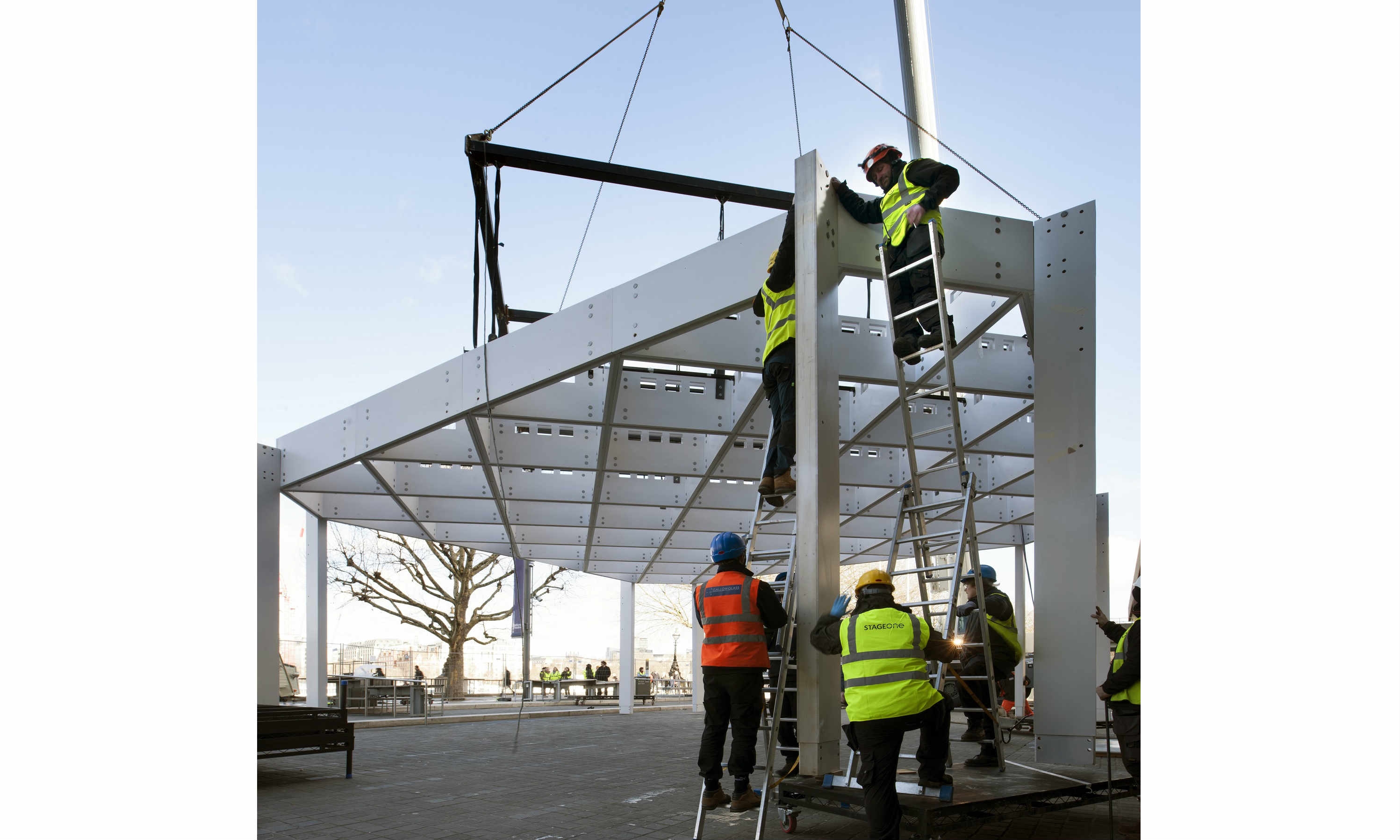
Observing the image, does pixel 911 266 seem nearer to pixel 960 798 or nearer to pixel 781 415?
pixel 781 415

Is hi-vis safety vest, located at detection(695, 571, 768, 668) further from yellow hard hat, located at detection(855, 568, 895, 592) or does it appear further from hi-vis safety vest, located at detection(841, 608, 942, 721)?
hi-vis safety vest, located at detection(841, 608, 942, 721)

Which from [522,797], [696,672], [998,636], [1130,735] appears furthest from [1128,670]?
[696,672]

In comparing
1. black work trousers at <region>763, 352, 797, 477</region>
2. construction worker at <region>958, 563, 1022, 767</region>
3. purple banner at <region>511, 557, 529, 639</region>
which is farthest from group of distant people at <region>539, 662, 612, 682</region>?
black work trousers at <region>763, 352, 797, 477</region>

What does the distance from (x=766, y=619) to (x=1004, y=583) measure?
19.4 m

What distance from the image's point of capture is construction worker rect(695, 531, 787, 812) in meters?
6.80

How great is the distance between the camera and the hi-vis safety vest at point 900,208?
23.7 ft

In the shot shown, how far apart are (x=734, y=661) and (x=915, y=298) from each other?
3.10 m

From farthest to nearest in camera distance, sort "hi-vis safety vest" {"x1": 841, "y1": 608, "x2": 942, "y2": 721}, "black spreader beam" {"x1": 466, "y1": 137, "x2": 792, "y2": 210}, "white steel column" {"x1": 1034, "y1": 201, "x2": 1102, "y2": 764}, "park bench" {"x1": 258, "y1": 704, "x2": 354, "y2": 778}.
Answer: "black spreader beam" {"x1": 466, "y1": 137, "x2": 792, "y2": 210}
"park bench" {"x1": 258, "y1": 704, "x2": 354, "y2": 778}
"white steel column" {"x1": 1034, "y1": 201, "x2": 1102, "y2": 764}
"hi-vis safety vest" {"x1": 841, "y1": 608, "x2": 942, "y2": 721}

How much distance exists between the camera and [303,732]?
33.2 feet

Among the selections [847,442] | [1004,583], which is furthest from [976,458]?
[1004,583]

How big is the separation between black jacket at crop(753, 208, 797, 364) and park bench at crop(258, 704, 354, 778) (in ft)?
20.8

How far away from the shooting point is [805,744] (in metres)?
6.72
